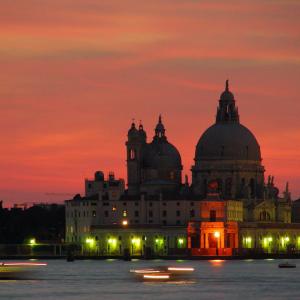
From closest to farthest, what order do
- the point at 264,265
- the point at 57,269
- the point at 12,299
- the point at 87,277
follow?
the point at 12,299, the point at 87,277, the point at 57,269, the point at 264,265

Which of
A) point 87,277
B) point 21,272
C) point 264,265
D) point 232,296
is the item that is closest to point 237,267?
point 264,265

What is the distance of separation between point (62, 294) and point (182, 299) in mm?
8414

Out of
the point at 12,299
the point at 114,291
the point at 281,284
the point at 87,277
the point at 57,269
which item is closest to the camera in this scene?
the point at 12,299

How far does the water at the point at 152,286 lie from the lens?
391ft

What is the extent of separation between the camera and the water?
119062 millimetres

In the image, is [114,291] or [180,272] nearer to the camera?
[114,291]

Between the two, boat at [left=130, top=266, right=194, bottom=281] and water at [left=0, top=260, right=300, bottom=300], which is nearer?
water at [left=0, top=260, right=300, bottom=300]

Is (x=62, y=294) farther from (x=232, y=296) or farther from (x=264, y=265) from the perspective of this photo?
(x=264, y=265)

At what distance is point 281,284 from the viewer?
133625 mm

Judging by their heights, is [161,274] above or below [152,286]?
above

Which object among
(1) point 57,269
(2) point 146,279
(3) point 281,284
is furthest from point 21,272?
(1) point 57,269

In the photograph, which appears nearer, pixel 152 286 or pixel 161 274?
pixel 152 286

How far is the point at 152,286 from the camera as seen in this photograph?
126 metres

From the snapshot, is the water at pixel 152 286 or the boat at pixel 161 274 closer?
the water at pixel 152 286
